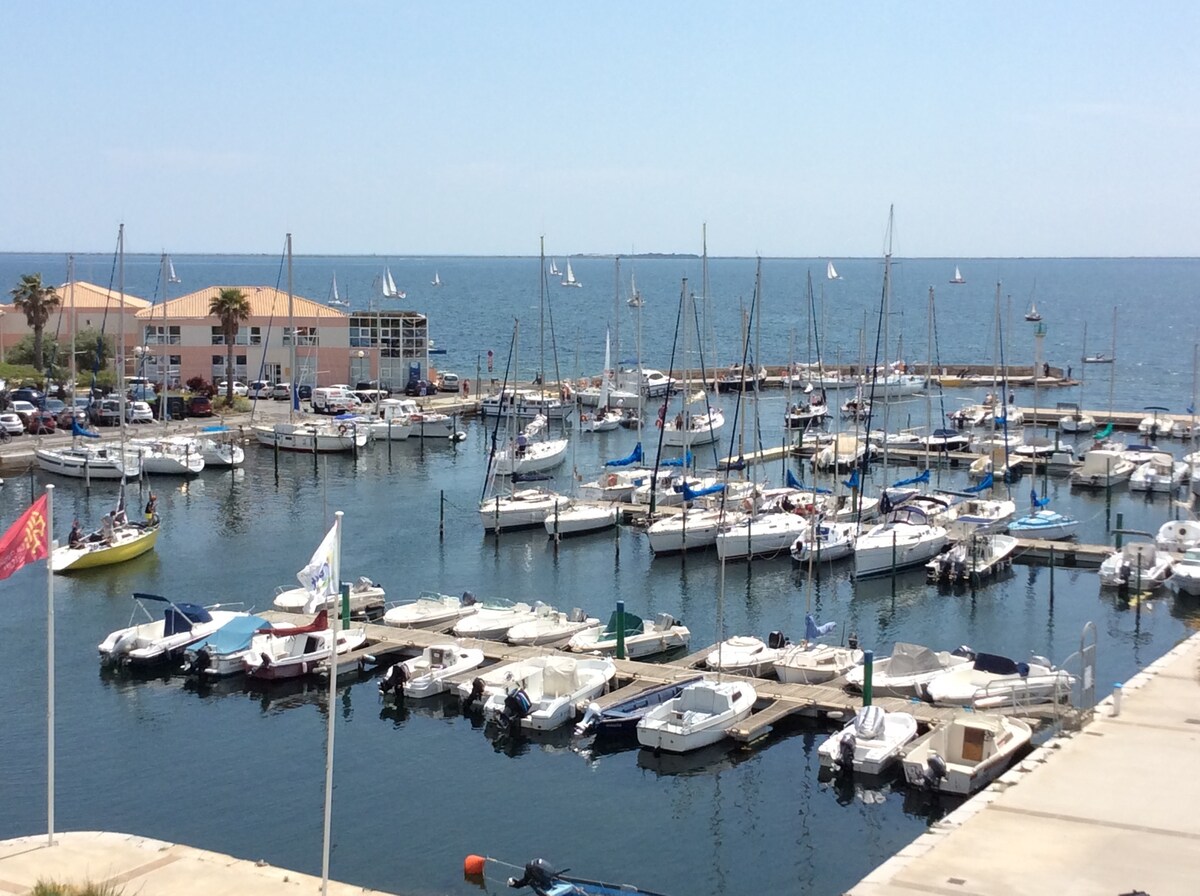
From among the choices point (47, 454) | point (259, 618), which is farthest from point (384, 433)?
point (259, 618)

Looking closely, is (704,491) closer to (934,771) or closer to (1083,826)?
(934,771)

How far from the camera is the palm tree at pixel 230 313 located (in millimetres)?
93438

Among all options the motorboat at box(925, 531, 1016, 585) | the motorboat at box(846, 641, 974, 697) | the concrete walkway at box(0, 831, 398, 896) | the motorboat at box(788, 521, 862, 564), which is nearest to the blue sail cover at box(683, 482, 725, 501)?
the motorboat at box(788, 521, 862, 564)

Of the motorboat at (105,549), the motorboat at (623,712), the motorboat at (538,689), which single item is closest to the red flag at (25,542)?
the motorboat at (538,689)

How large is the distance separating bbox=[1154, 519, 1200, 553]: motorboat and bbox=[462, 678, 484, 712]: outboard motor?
1112 inches

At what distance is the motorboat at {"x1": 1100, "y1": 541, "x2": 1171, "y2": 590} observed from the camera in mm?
52750

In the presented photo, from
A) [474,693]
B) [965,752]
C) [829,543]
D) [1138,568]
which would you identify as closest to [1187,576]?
[1138,568]

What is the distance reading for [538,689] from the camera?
39.9 meters

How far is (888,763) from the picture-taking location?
35.3 metres

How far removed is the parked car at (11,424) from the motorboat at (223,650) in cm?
4186

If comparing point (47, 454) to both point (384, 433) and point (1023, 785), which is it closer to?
point (384, 433)

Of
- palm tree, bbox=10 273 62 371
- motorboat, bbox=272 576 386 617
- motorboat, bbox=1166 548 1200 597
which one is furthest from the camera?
palm tree, bbox=10 273 62 371

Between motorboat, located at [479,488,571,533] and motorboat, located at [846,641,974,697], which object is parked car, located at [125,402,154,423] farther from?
motorboat, located at [846,641,974,697]

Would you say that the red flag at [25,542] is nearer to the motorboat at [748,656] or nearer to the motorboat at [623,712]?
the motorboat at [623,712]
